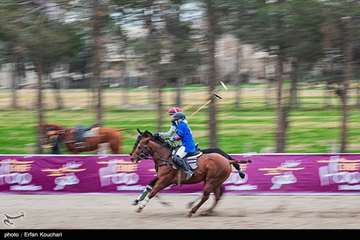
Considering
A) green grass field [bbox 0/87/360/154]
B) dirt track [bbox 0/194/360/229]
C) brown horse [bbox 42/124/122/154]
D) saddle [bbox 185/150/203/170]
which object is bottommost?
green grass field [bbox 0/87/360/154]

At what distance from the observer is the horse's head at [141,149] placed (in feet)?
46.0

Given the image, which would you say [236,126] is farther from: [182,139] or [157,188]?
[157,188]

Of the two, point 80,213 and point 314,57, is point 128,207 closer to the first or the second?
point 80,213

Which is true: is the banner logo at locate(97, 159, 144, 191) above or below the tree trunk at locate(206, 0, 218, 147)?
below

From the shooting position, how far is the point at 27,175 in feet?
58.0

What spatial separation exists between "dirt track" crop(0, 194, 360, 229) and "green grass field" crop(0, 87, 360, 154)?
30.5 feet

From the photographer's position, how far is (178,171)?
45.6ft

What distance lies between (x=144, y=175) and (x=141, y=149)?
3567mm

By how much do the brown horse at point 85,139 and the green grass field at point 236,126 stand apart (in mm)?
3695

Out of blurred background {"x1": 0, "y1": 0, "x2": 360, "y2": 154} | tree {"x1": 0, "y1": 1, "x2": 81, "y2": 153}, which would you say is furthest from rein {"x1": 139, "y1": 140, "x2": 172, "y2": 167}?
tree {"x1": 0, "y1": 1, "x2": 81, "y2": 153}

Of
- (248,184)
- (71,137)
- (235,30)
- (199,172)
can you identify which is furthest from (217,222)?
(235,30)

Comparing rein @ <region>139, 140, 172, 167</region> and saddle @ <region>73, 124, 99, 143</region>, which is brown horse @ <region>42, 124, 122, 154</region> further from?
rein @ <region>139, 140, 172, 167</region>

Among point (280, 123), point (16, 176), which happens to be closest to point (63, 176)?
point (16, 176)

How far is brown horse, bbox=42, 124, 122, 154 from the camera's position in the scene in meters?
22.6
